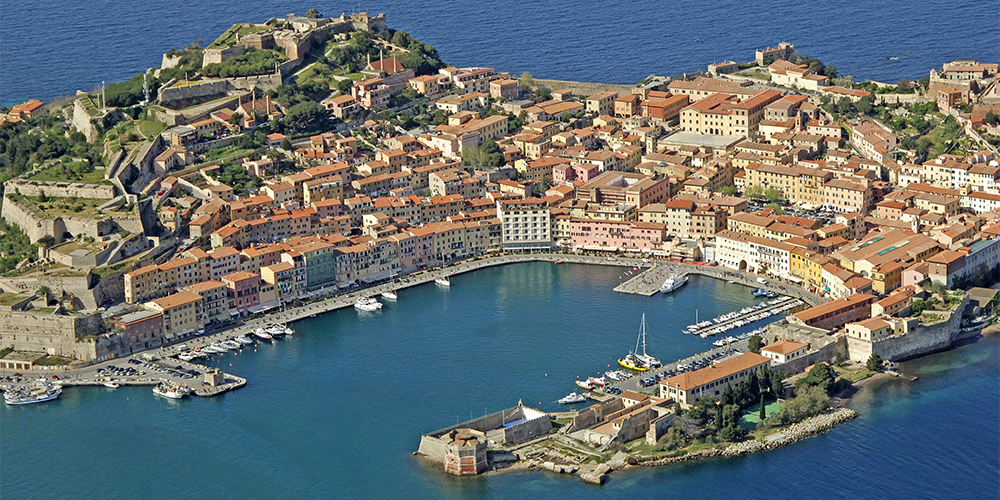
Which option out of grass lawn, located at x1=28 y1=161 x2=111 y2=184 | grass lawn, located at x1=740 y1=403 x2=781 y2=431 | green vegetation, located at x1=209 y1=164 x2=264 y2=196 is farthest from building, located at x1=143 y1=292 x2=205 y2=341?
grass lawn, located at x1=740 y1=403 x2=781 y2=431

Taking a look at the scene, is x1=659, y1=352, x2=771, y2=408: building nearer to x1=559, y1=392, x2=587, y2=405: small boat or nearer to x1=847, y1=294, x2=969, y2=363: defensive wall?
x1=559, y1=392, x2=587, y2=405: small boat

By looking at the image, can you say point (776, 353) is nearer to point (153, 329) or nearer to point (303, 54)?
point (153, 329)

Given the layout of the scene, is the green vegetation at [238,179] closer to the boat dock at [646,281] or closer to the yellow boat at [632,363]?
the boat dock at [646,281]

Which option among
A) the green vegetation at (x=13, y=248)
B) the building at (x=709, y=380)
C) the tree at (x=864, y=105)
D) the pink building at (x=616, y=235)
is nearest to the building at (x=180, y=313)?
the green vegetation at (x=13, y=248)

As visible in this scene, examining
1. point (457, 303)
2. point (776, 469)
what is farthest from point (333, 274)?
point (776, 469)

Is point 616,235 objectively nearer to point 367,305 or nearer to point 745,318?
point 745,318
